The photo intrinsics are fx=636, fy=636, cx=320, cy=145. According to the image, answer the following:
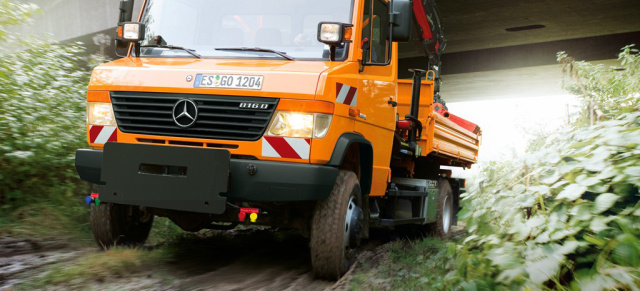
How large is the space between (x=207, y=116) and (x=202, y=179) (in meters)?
0.53

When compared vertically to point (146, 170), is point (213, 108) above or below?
above

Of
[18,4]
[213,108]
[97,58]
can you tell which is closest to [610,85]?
[213,108]

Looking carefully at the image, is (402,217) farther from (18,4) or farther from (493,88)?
(493,88)

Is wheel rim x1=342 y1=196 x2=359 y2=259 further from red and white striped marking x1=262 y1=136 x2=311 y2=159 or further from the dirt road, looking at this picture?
red and white striped marking x1=262 y1=136 x2=311 y2=159

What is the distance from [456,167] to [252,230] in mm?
3984

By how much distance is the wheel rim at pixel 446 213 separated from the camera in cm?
934

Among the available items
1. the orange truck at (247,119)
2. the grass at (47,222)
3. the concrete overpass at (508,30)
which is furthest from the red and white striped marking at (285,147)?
the concrete overpass at (508,30)

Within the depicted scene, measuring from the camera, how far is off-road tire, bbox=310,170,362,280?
502cm

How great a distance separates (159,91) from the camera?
4.96 metres

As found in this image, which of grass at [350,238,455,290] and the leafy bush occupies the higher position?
the leafy bush

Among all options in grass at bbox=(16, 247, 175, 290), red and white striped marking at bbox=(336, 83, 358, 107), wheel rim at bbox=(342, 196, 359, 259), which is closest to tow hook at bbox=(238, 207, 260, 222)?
wheel rim at bbox=(342, 196, 359, 259)

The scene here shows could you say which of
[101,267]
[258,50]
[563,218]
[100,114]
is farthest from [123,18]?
[563,218]

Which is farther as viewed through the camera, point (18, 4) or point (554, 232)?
point (18, 4)

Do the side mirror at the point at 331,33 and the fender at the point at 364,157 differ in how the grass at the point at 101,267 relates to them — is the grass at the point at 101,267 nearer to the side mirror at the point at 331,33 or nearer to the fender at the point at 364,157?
the fender at the point at 364,157
